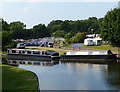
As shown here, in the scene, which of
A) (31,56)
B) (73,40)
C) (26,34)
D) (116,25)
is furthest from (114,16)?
(26,34)

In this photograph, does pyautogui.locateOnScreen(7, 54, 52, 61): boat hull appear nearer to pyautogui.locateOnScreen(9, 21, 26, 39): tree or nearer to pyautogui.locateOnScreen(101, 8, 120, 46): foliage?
pyautogui.locateOnScreen(101, 8, 120, 46): foliage

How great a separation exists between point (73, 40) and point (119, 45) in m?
30.7

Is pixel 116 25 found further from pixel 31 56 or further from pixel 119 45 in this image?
pixel 31 56

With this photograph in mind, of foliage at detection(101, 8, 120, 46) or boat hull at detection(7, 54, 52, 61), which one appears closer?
foliage at detection(101, 8, 120, 46)

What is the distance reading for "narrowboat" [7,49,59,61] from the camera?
53.9 metres

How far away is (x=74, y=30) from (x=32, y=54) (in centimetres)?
7729

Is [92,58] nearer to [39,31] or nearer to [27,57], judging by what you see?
[27,57]

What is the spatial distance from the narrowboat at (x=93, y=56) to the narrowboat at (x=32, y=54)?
3.49 meters

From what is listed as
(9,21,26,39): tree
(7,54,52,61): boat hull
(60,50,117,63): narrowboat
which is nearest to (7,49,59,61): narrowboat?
(7,54,52,61): boat hull

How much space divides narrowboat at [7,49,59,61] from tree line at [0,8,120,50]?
45.6 ft

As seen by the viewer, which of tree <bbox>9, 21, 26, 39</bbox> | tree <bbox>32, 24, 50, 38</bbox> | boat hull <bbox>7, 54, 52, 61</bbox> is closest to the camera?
boat hull <bbox>7, 54, 52, 61</bbox>

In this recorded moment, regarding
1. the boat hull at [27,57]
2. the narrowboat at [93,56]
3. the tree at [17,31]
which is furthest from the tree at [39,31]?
the narrowboat at [93,56]

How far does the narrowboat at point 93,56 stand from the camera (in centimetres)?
4691

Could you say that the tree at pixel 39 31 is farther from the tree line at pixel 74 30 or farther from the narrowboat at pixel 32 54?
the narrowboat at pixel 32 54
